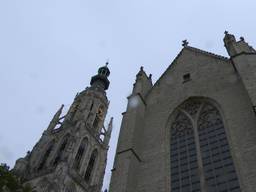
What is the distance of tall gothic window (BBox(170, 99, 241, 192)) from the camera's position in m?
9.90

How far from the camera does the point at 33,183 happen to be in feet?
116

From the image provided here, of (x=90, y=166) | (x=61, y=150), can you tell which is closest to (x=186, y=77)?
(x=90, y=166)

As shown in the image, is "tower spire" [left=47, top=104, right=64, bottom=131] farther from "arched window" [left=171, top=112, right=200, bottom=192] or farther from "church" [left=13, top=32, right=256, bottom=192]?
"arched window" [left=171, top=112, right=200, bottom=192]

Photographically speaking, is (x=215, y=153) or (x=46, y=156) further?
(x=46, y=156)

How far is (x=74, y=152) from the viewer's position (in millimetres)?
38875

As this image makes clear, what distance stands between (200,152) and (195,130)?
3.95 feet

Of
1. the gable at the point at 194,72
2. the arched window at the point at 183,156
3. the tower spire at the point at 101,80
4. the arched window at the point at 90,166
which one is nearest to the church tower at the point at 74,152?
the arched window at the point at 90,166

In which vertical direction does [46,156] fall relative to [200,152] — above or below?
above

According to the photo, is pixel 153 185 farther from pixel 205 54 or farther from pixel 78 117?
pixel 78 117

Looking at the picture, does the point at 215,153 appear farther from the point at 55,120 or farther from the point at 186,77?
the point at 55,120

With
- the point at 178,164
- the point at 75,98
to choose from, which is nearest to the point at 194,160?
the point at 178,164

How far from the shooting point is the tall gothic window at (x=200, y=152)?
9898 mm

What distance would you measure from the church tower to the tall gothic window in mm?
22758

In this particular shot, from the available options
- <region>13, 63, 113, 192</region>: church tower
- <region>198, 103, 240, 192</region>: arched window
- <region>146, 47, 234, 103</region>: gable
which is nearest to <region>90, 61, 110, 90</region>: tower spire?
<region>13, 63, 113, 192</region>: church tower
